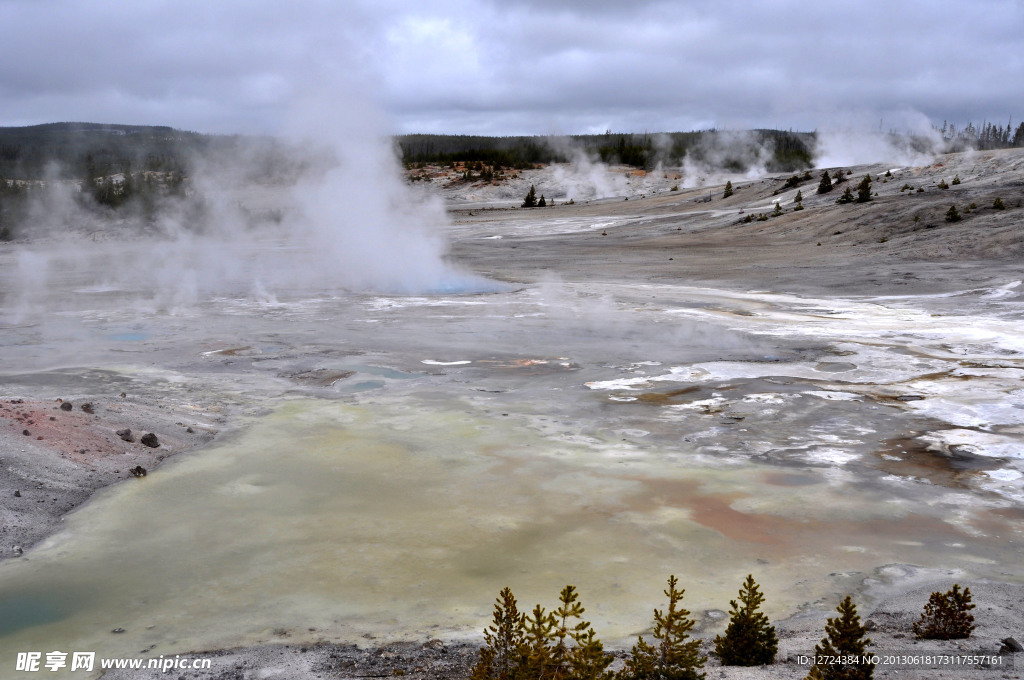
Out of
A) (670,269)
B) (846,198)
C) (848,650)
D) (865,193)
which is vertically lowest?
(848,650)

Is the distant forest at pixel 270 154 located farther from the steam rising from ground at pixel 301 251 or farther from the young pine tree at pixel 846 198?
the young pine tree at pixel 846 198

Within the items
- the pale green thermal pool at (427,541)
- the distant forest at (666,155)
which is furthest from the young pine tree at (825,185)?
the pale green thermal pool at (427,541)

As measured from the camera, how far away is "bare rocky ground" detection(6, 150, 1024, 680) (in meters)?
4.27

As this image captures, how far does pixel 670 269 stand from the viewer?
22.7 m

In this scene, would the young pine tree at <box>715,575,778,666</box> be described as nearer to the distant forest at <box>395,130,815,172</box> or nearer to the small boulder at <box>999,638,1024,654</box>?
the small boulder at <box>999,638,1024,654</box>

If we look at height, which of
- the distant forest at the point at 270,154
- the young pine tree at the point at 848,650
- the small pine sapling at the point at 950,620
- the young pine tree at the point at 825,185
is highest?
the distant forest at the point at 270,154

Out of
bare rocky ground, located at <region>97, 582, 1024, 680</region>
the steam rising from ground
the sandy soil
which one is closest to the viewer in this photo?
bare rocky ground, located at <region>97, 582, 1024, 680</region>

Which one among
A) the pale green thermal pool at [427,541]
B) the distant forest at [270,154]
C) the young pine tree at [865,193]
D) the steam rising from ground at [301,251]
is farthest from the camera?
the distant forest at [270,154]

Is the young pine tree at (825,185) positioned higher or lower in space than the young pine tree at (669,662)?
higher

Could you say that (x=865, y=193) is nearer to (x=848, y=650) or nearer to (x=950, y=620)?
(x=950, y=620)

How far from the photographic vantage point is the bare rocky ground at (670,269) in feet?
14.0

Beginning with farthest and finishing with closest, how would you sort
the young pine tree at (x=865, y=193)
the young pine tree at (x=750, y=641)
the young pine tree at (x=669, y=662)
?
the young pine tree at (x=865, y=193) < the young pine tree at (x=750, y=641) < the young pine tree at (x=669, y=662)

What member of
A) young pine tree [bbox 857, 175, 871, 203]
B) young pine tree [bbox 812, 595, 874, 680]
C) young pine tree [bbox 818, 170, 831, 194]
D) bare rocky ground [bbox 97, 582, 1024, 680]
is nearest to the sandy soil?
bare rocky ground [bbox 97, 582, 1024, 680]

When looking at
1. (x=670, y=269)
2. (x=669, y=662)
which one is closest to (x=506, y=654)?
(x=669, y=662)
